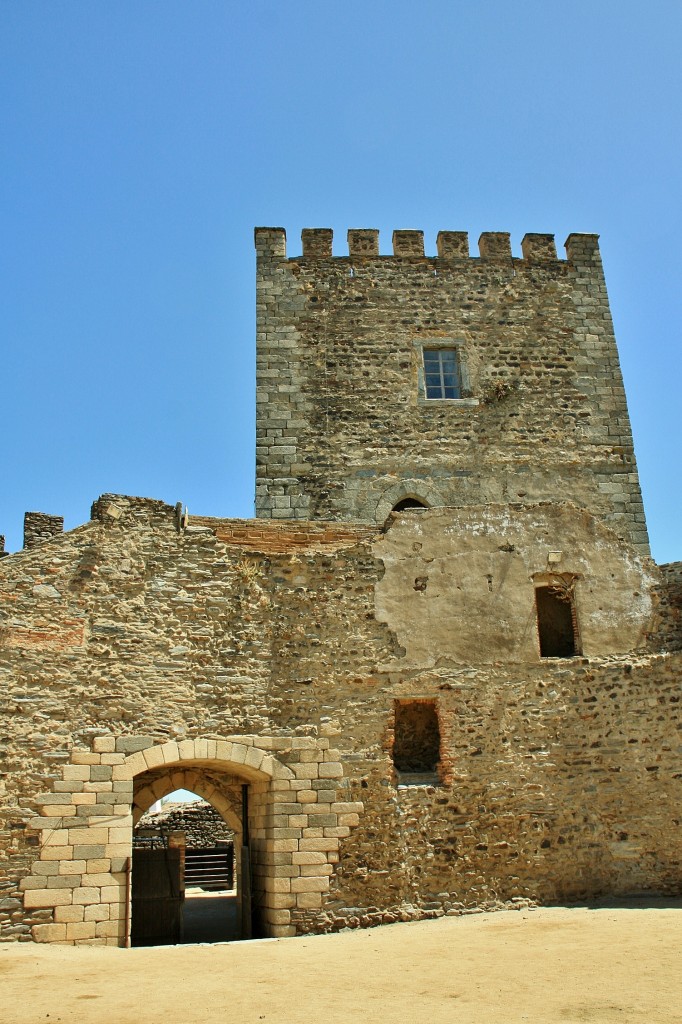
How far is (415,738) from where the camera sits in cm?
962

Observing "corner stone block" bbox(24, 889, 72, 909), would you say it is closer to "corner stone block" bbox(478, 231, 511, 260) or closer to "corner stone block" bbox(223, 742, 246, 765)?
"corner stone block" bbox(223, 742, 246, 765)

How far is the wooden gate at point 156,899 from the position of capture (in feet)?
34.7

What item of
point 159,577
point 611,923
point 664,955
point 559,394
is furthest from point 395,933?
point 559,394

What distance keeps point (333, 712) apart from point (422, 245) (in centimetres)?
857

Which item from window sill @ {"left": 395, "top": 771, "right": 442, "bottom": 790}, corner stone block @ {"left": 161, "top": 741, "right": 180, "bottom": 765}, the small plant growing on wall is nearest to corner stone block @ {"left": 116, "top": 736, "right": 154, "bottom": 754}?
corner stone block @ {"left": 161, "top": 741, "right": 180, "bottom": 765}

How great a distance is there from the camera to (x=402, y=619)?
9.59 metres

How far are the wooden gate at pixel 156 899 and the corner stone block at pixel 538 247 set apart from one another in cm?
1055

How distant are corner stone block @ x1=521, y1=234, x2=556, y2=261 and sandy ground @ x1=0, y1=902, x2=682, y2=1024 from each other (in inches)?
403

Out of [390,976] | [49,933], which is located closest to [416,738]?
[390,976]

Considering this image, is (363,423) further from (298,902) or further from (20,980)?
(20,980)

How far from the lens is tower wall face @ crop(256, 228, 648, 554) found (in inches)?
523

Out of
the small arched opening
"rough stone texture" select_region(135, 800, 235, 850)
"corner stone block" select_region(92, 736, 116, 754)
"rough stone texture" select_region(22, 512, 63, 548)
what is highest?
Result: the small arched opening

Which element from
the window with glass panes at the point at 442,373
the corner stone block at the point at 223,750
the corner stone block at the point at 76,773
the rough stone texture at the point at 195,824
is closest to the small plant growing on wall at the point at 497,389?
the window with glass panes at the point at 442,373

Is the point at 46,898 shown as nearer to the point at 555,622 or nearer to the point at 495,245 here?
the point at 555,622
